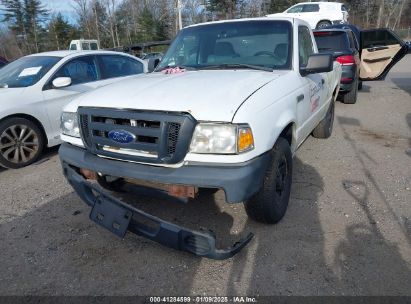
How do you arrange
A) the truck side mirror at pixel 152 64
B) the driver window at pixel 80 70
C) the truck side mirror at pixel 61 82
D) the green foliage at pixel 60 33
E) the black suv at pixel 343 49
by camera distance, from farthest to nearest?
the green foliage at pixel 60 33, the black suv at pixel 343 49, the driver window at pixel 80 70, the truck side mirror at pixel 61 82, the truck side mirror at pixel 152 64

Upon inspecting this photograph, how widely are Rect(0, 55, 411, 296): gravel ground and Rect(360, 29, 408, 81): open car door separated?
18.5ft

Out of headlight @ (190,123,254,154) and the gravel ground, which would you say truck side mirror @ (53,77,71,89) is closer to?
the gravel ground

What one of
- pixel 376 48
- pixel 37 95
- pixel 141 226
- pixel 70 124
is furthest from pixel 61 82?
pixel 376 48

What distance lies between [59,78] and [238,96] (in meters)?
3.64

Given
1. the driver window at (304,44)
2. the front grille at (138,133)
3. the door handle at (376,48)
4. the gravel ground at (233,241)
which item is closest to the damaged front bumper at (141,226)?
the gravel ground at (233,241)

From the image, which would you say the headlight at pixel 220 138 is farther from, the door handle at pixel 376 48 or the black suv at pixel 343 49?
the door handle at pixel 376 48

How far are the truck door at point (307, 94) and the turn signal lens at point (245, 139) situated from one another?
116cm

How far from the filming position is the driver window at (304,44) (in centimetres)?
384

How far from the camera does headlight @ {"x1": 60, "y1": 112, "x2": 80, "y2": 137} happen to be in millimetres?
3082

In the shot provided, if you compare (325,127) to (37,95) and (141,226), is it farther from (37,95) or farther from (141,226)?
(37,95)

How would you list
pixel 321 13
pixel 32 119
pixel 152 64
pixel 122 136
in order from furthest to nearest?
pixel 321 13
pixel 32 119
pixel 152 64
pixel 122 136

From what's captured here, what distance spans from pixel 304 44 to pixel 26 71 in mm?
4161

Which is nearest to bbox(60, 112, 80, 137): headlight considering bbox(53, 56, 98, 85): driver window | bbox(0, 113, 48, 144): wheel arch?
bbox(0, 113, 48, 144): wheel arch

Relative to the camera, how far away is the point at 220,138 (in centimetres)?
248
